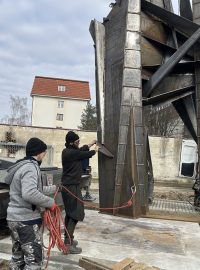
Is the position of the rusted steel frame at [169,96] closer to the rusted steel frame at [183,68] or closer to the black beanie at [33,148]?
the rusted steel frame at [183,68]

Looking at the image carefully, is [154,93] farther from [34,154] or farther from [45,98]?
[45,98]

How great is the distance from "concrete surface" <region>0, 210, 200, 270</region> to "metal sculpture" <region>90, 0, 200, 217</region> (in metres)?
0.76

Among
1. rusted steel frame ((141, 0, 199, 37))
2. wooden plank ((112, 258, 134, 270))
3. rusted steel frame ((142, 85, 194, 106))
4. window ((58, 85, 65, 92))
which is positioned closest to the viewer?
wooden plank ((112, 258, 134, 270))

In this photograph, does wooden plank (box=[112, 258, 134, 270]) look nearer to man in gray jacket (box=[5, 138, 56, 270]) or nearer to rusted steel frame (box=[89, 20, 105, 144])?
man in gray jacket (box=[5, 138, 56, 270])

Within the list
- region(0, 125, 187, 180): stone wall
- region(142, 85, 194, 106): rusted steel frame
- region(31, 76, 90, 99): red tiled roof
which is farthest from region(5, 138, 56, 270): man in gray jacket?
region(31, 76, 90, 99): red tiled roof

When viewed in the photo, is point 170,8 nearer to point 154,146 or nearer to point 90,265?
point 90,265

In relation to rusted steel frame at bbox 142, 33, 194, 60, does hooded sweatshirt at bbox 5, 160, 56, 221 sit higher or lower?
lower

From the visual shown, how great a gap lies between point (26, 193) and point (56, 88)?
47738 millimetres

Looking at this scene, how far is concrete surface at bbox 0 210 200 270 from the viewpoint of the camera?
5992 mm

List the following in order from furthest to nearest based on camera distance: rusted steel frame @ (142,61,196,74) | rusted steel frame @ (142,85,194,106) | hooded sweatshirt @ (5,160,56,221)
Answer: rusted steel frame @ (142,61,196,74) → rusted steel frame @ (142,85,194,106) → hooded sweatshirt @ (5,160,56,221)

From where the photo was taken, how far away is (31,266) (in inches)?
169

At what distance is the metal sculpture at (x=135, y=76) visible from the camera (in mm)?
9352

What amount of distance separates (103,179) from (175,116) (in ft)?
97.6

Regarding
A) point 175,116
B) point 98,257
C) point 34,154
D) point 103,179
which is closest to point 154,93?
point 103,179
